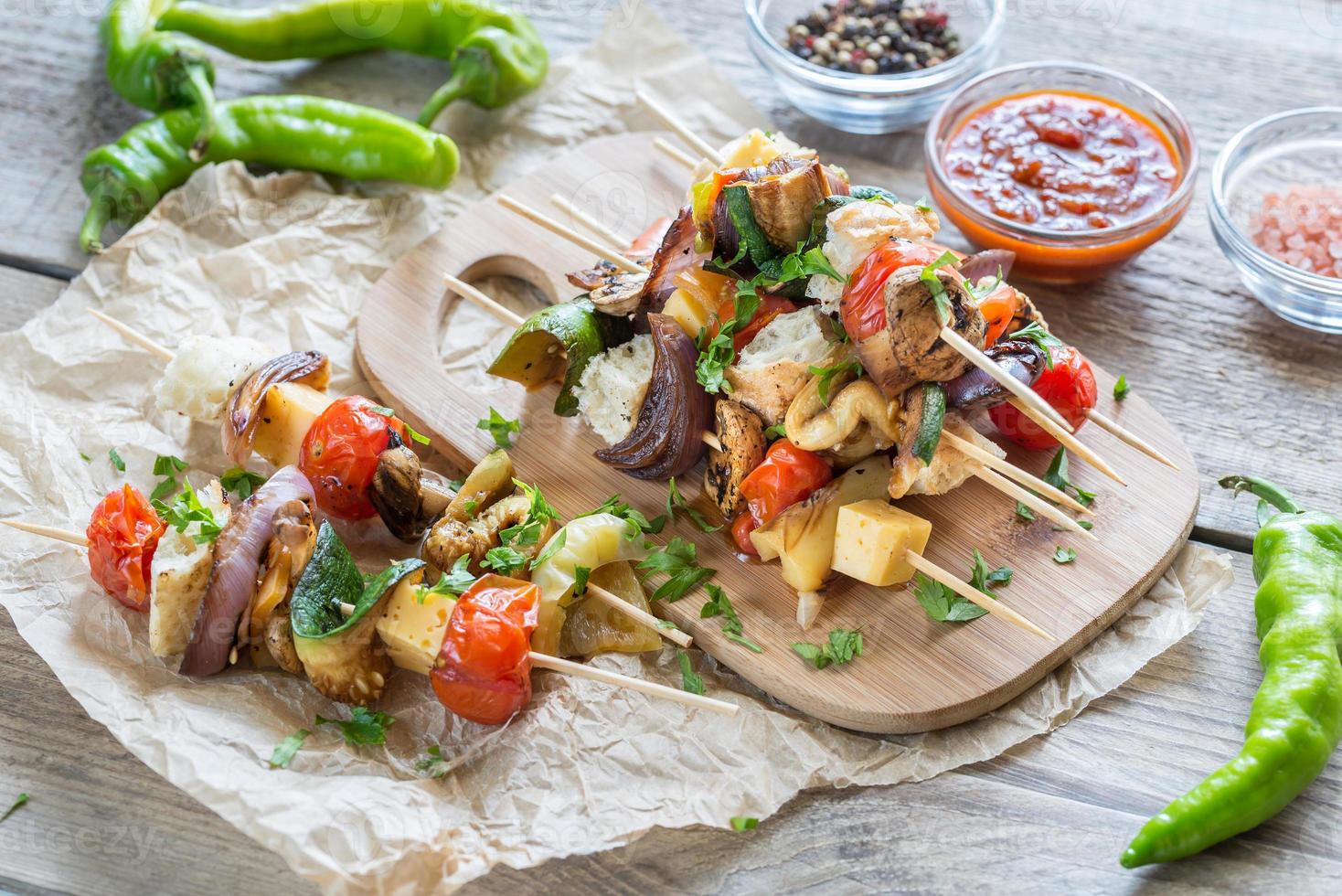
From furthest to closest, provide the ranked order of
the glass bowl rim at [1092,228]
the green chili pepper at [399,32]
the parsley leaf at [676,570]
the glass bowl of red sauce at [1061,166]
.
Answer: the green chili pepper at [399,32] → the glass bowl of red sauce at [1061,166] → the glass bowl rim at [1092,228] → the parsley leaf at [676,570]

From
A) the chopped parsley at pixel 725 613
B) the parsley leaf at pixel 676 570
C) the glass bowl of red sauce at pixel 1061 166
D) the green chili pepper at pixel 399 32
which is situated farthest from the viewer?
the green chili pepper at pixel 399 32

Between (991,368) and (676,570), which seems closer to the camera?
(991,368)

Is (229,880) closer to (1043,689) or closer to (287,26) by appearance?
(1043,689)

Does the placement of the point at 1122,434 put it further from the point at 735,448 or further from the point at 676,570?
the point at 676,570

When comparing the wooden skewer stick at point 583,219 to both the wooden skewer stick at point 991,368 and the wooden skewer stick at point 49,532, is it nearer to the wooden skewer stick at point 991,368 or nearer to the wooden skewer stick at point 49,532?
the wooden skewer stick at point 991,368

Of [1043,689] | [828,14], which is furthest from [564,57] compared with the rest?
[1043,689]

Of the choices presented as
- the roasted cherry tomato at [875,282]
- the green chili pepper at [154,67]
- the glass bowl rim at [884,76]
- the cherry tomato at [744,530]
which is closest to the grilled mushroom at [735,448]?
the cherry tomato at [744,530]

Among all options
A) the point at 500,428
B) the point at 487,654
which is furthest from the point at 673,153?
the point at 487,654
